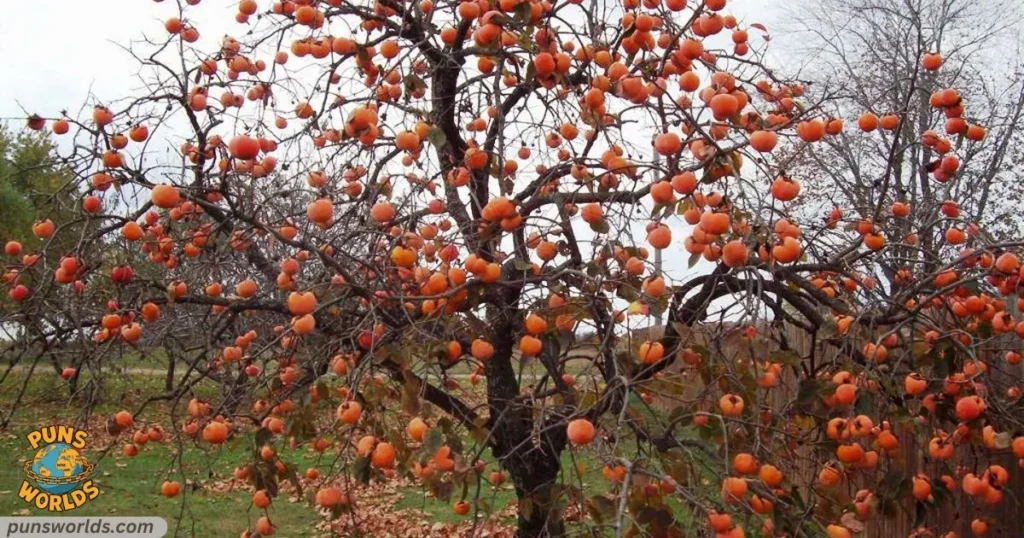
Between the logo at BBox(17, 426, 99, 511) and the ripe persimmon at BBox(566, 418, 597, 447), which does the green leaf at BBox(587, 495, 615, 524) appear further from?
the logo at BBox(17, 426, 99, 511)

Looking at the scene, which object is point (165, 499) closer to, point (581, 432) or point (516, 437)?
point (516, 437)

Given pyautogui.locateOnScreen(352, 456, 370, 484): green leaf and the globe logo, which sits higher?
the globe logo

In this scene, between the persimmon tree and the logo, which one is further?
the logo

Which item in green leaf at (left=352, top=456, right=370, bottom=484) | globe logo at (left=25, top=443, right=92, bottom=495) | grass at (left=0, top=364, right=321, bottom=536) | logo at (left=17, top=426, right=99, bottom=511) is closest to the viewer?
green leaf at (left=352, top=456, right=370, bottom=484)

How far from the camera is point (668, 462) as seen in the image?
6.91 feet

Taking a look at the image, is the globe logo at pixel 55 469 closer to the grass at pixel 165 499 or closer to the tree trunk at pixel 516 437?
the grass at pixel 165 499

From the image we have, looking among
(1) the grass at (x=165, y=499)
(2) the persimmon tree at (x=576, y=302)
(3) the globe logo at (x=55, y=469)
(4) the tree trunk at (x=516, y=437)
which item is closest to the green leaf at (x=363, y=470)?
(2) the persimmon tree at (x=576, y=302)

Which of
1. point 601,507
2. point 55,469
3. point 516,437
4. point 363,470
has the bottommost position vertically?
point 601,507

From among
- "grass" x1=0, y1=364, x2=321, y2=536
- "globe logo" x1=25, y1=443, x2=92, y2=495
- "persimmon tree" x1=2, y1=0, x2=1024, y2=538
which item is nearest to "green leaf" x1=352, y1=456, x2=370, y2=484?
"persimmon tree" x1=2, y1=0, x2=1024, y2=538

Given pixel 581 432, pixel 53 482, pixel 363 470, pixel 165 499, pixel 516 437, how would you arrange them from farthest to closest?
pixel 165 499, pixel 53 482, pixel 516 437, pixel 363 470, pixel 581 432

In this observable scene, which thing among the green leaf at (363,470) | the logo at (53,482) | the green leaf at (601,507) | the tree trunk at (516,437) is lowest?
the green leaf at (601,507)

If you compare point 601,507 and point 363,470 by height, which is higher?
point 363,470

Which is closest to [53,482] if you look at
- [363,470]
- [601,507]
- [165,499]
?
[165,499]

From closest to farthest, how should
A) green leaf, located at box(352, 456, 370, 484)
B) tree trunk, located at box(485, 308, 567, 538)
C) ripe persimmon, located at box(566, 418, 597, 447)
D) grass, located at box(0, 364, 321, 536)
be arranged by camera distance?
ripe persimmon, located at box(566, 418, 597, 447), green leaf, located at box(352, 456, 370, 484), tree trunk, located at box(485, 308, 567, 538), grass, located at box(0, 364, 321, 536)
